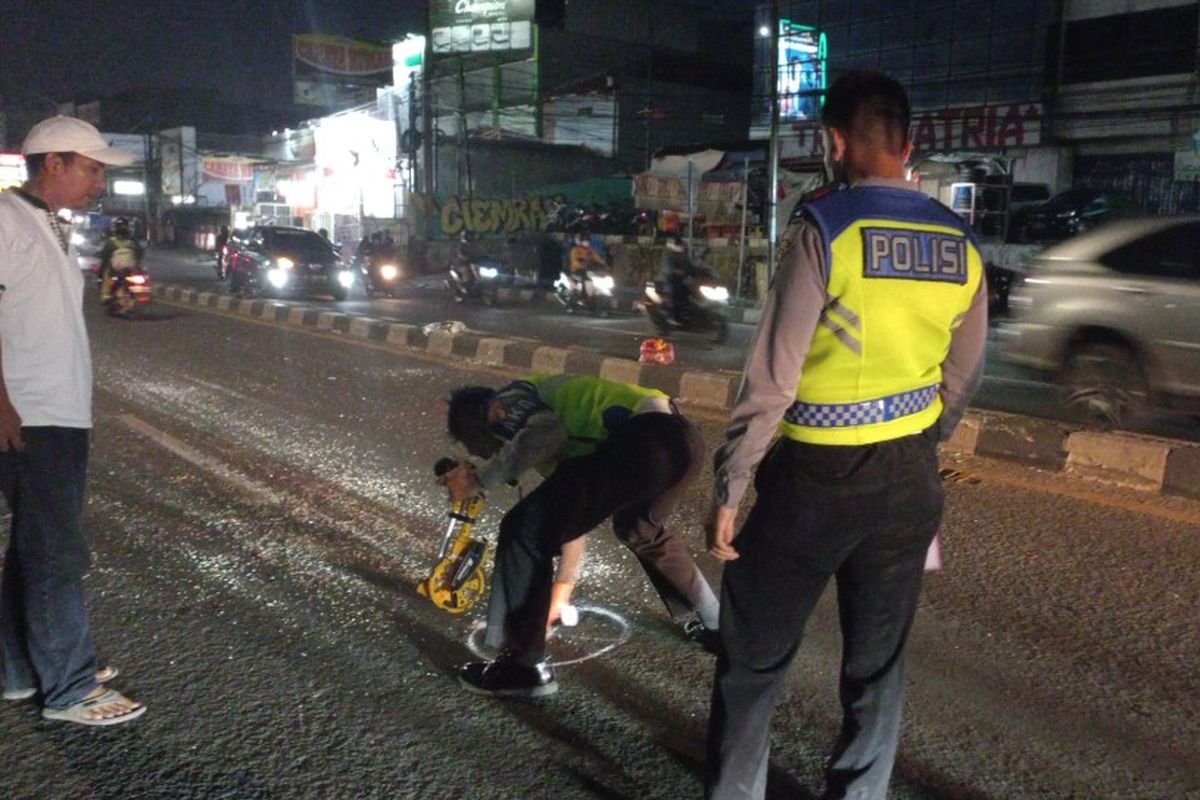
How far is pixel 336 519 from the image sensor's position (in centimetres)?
573

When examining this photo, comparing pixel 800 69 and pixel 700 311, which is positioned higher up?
pixel 800 69

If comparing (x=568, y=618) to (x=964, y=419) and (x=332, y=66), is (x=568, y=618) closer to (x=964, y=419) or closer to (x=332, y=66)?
(x=964, y=419)

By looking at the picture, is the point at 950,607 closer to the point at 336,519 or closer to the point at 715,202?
the point at 336,519

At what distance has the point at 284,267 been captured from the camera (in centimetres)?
2145

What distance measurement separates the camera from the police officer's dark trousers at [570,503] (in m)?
3.43

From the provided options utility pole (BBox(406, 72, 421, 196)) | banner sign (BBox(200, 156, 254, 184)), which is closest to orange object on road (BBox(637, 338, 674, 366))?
utility pole (BBox(406, 72, 421, 196))

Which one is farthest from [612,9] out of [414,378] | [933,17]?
[414,378]

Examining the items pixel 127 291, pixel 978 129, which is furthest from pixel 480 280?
pixel 978 129

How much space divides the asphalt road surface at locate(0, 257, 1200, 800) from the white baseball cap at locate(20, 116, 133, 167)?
176 centimetres

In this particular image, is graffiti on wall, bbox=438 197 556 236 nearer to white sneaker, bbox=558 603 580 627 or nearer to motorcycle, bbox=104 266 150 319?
motorcycle, bbox=104 266 150 319

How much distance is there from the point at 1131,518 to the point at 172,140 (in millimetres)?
55368

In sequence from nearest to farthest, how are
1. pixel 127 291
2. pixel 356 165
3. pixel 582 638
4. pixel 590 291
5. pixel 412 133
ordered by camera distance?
pixel 582 638 → pixel 127 291 → pixel 590 291 → pixel 412 133 → pixel 356 165

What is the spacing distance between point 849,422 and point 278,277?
20561 mm

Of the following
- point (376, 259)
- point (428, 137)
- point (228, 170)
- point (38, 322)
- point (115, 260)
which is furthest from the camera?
point (228, 170)
